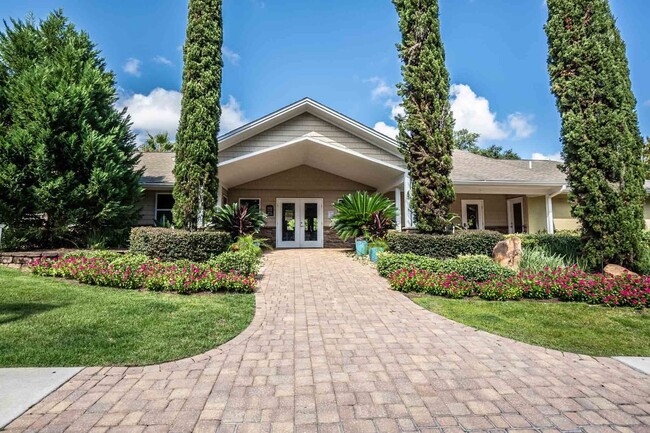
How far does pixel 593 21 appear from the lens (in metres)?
7.77

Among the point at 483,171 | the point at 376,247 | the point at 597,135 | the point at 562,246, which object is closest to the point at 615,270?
the point at 562,246

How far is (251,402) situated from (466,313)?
12.7 feet

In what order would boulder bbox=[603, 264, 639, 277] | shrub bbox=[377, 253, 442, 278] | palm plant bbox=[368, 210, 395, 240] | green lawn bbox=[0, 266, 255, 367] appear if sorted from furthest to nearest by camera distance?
palm plant bbox=[368, 210, 395, 240]
shrub bbox=[377, 253, 442, 278]
boulder bbox=[603, 264, 639, 277]
green lawn bbox=[0, 266, 255, 367]

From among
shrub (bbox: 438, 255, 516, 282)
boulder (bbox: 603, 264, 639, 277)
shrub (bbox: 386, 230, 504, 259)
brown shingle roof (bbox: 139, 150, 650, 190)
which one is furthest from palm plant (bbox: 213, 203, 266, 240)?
boulder (bbox: 603, 264, 639, 277)

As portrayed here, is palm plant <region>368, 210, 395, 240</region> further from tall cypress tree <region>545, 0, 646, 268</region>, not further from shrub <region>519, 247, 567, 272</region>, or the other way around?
tall cypress tree <region>545, 0, 646, 268</region>

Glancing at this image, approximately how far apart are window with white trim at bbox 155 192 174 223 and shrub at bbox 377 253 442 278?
952cm

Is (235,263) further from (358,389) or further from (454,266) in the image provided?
(358,389)

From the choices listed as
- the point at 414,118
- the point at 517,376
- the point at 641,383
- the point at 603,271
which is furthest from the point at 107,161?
the point at 603,271

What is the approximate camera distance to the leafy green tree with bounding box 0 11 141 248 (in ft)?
29.0

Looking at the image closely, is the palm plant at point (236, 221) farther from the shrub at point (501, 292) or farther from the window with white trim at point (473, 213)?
the window with white trim at point (473, 213)

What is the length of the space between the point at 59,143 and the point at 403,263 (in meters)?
9.67

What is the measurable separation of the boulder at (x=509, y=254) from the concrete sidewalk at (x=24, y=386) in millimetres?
8228

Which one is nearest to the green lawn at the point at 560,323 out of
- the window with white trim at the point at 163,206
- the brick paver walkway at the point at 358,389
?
the brick paver walkway at the point at 358,389

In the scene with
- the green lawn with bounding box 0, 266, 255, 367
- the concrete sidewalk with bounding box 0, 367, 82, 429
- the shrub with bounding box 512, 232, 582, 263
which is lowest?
the concrete sidewalk with bounding box 0, 367, 82, 429
